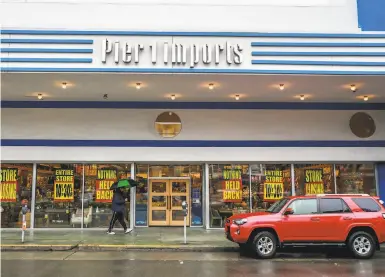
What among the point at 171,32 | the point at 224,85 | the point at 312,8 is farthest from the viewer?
the point at 312,8

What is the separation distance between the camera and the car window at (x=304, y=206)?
37.0 ft

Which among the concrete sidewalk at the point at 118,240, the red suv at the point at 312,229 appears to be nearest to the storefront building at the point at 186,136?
the concrete sidewalk at the point at 118,240

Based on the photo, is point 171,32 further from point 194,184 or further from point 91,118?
point 194,184

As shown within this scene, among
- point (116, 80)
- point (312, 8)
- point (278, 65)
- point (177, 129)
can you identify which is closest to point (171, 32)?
point (116, 80)

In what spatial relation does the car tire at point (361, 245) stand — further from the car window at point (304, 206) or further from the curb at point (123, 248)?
the curb at point (123, 248)

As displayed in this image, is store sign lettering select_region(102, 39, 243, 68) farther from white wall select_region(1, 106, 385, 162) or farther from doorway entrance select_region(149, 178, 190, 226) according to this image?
doorway entrance select_region(149, 178, 190, 226)

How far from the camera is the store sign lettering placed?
12.6 meters

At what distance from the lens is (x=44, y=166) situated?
645 inches

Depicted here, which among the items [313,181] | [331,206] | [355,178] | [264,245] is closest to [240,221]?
[264,245]

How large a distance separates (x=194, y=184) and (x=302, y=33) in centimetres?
750

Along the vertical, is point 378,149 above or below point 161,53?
below

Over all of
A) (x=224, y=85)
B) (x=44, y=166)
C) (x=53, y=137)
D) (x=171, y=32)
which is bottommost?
(x=44, y=166)

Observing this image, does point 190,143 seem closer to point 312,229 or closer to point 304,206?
point 304,206

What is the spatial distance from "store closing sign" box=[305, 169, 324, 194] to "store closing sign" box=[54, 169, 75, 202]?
31.6 feet
